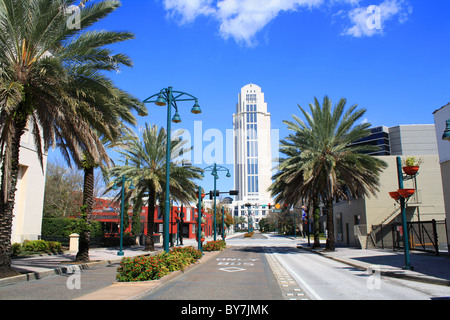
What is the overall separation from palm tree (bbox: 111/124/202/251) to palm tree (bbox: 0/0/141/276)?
540 inches

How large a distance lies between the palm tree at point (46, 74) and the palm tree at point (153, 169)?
540 inches

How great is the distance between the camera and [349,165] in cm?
2686

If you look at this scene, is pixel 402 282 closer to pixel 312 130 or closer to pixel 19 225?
pixel 312 130

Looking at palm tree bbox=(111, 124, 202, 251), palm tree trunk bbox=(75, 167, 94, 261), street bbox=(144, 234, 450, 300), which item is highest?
palm tree bbox=(111, 124, 202, 251)

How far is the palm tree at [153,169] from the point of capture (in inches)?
1127

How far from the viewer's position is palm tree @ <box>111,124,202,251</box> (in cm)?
2863

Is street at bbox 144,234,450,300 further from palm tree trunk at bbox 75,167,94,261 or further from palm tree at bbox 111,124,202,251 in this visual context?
palm tree at bbox 111,124,202,251

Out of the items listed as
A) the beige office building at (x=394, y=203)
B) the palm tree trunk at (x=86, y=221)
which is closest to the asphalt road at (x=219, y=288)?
the palm tree trunk at (x=86, y=221)

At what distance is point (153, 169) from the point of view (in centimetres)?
2911

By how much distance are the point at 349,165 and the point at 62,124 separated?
782 inches

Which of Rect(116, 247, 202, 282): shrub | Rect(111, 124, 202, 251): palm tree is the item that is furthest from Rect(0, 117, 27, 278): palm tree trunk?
Rect(111, 124, 202, 251): palm tree

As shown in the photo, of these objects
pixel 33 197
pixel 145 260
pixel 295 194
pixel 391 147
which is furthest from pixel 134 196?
pixel 391 147

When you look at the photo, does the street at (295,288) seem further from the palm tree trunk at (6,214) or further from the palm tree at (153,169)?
the palm tree at (153,169)

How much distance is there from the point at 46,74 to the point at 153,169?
665 inches
